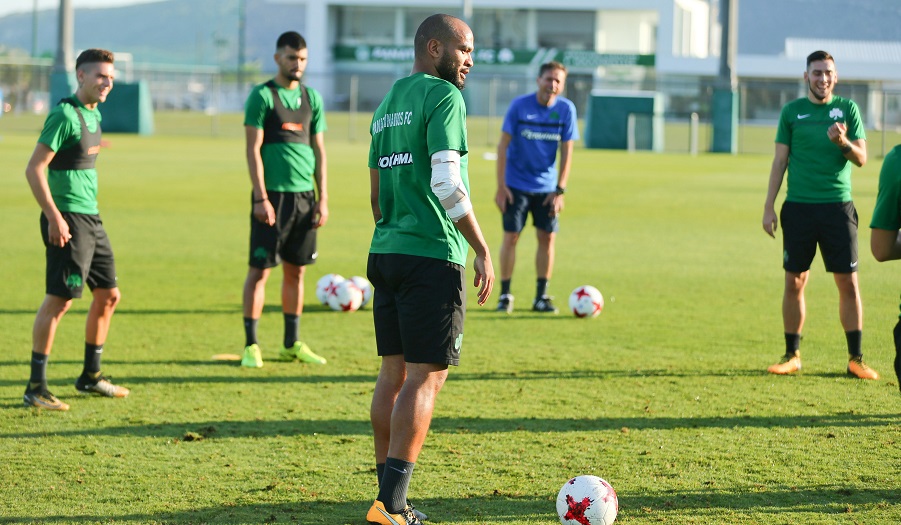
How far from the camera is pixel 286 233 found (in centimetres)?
825

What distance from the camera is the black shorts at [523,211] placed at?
10781mm

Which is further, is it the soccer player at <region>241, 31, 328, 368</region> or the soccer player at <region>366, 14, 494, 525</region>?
the soccer player at <region>241, 31, 328, 368</region>

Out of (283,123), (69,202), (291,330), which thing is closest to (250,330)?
(291,330)

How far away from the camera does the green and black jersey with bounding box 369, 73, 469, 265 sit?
4551 millimetres

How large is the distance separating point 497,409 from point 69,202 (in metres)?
3.05

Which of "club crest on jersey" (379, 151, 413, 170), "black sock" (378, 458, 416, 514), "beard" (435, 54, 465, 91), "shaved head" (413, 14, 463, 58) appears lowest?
"black sock" (378, 458, 416, 514)

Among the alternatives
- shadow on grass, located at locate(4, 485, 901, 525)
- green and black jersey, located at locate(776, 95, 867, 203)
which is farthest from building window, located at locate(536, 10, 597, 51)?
shadow on grass, located at locate(4, 485, 901, 525)

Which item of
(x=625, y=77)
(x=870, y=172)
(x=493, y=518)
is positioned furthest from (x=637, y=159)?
(x=625, y=77)

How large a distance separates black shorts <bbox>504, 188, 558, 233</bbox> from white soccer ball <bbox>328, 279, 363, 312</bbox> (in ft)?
5.34

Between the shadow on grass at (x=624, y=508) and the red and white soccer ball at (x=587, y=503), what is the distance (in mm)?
Answer: 195

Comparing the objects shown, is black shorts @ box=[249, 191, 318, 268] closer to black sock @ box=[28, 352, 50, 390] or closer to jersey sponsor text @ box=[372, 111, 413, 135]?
black sock @ box=[28, 352, 50, 390]

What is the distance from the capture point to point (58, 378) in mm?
7816

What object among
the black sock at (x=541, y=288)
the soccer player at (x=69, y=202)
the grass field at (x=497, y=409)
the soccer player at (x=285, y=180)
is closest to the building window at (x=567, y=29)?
the grass field at (x=497, y=409)

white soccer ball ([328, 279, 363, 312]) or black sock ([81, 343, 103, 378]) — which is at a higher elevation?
white soccer ball ([328, 279, 363, 312])
